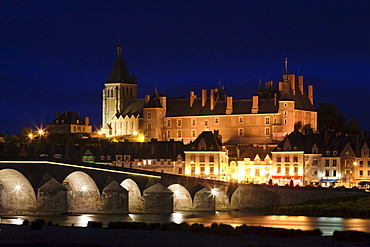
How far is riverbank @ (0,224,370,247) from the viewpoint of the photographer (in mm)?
52688

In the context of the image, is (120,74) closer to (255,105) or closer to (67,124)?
(67,124)

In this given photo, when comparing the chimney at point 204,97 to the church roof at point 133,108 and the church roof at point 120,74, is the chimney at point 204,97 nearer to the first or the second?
the church roof at point 133,108


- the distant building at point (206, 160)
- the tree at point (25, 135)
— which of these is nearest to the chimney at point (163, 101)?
the tree at point (25, 135)

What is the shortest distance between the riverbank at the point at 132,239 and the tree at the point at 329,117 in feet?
293

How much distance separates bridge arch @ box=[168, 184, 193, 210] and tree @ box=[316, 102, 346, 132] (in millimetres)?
57032

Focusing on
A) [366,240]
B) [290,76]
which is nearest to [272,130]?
[290,76]

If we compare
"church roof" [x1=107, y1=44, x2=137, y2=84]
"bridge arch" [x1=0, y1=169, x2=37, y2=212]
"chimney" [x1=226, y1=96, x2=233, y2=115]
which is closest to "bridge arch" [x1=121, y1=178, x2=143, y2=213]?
"bridge arch" [x1=0, y1=169, x2=37, y2=212]

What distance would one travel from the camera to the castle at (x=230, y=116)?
437ft

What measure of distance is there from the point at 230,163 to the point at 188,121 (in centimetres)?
2793

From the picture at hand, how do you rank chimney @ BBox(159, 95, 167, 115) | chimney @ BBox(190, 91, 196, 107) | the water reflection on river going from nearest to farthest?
1. the water reflection on river
2. chimney @ BBox(190, 91, 196, 107)
3. chimney @ BBox(159, 95, 167, 115)

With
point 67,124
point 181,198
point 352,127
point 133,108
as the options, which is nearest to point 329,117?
point 352,127

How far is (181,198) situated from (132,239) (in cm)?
3738

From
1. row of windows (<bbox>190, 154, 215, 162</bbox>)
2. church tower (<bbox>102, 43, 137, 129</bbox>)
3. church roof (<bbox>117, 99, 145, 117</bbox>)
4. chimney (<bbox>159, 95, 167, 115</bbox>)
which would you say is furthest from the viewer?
church tower (<bbox>102, 43, 137, 129</bbox>)

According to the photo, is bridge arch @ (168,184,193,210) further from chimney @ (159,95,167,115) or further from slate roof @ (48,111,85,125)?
slate roof @ (48,111,85,125)
